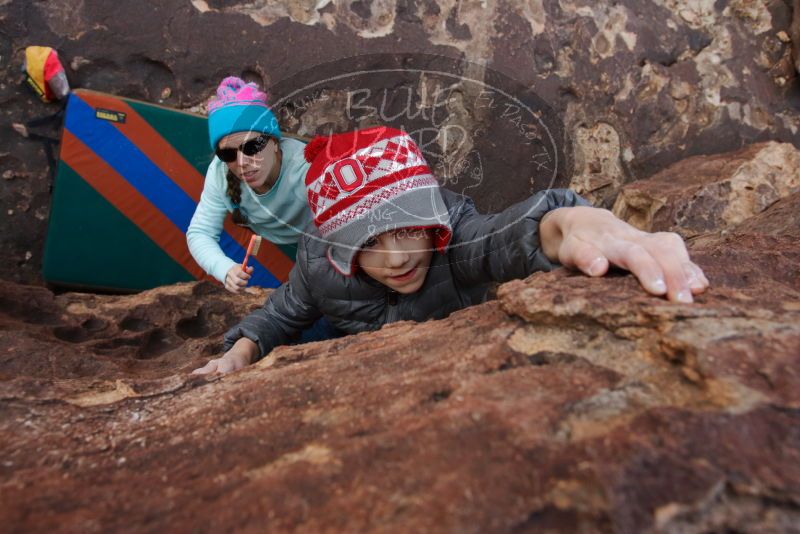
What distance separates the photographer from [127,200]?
10.1 feet

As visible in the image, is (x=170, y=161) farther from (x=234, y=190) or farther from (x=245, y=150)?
(x=245, y=150)

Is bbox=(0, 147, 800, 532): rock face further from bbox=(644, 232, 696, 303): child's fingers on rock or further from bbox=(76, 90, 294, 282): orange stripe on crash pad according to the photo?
bbox=(76, 90, 294, 282): orange stripe on crash pad

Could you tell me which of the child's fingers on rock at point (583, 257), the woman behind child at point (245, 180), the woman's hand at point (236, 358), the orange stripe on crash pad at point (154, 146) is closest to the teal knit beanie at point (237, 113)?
the woman behind child at point (245, 180)

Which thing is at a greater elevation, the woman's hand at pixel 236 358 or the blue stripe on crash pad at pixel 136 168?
the blue stripe on crash pad at pixel 136 168

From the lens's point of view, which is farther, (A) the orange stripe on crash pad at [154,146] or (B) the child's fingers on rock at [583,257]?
(A) the orange stripe on crash pad at [154,146]

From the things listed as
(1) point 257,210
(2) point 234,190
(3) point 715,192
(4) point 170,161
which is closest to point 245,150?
(2) point 234,190

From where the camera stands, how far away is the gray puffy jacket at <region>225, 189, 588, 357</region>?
1.50 meters

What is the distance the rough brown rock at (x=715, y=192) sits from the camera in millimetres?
2805

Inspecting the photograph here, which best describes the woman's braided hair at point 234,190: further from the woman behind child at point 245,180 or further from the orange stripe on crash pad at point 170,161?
the orange stripe on crash pad at point 170,161

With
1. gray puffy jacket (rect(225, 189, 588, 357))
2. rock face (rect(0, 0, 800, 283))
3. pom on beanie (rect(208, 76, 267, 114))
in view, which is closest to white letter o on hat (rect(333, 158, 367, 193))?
gray puffy jacket (rect(225, 189, 588, 357))

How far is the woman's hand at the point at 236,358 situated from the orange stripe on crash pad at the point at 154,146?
143 centimetres

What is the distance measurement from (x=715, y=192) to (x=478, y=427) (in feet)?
8.18

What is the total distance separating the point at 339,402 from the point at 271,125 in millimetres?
1893

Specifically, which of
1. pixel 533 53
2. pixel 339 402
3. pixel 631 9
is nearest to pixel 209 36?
pixel 533 53
